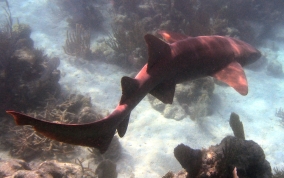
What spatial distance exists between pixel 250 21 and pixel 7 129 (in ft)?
41.0

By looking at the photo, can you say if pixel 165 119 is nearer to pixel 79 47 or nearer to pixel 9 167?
pixel 9 167

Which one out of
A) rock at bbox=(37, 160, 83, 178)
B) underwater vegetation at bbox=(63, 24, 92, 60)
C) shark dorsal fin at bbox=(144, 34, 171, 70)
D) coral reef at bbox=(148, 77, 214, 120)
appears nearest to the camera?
shark dorsal fin at bbox=(144, 34, 171, 70)

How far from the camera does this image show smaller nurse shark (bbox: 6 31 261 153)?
176 cm

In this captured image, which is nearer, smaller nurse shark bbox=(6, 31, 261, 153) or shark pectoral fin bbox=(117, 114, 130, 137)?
smaller nurse shark bbox=(6, 31, 261, 153)

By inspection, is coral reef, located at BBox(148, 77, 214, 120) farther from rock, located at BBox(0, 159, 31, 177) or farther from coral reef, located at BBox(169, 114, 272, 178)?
rock, located at BBox(0, 159, 31, 177)

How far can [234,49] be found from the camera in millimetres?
3613

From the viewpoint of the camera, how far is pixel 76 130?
5.74 ft

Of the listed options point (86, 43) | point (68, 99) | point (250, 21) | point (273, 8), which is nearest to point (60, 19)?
point (86, 43)

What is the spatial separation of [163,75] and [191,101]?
14.1 ft

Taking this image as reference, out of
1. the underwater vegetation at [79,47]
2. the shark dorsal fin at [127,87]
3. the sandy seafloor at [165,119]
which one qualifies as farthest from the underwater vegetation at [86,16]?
the shark dorsal fin at [127,87]

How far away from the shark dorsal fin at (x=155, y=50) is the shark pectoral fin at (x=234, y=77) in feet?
3.58

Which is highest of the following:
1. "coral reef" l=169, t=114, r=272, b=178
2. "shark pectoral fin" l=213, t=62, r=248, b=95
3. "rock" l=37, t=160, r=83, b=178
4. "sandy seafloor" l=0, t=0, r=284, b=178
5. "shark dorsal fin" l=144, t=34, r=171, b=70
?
"shark dorsal fin" l=144, t=34, r=171, b=70

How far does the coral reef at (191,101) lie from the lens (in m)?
6.44

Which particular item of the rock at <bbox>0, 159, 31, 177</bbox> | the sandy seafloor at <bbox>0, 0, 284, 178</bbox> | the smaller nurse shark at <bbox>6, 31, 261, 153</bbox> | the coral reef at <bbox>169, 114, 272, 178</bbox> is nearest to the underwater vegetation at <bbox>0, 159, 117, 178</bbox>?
the rock at <bbox>0, 159, 31, 177</bbox>
